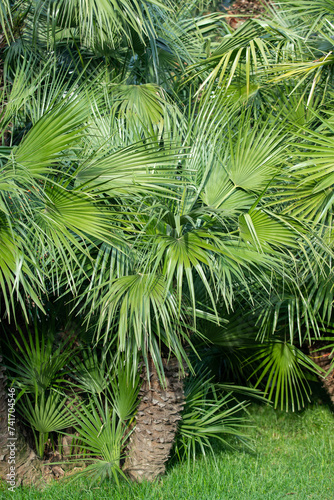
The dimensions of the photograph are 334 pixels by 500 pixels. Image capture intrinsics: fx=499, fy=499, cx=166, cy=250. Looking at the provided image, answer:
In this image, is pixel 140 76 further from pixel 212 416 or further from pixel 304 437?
pixel 304 437

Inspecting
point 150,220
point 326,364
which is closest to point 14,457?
point 150,220

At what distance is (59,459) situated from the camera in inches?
152

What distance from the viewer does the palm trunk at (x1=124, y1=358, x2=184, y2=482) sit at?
3.39 metres

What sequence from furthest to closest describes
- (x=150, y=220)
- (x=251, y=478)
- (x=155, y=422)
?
(x=251, y=478) < (x=155, y=422) < (x=150, y=220)

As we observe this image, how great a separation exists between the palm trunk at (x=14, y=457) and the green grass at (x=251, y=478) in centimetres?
12

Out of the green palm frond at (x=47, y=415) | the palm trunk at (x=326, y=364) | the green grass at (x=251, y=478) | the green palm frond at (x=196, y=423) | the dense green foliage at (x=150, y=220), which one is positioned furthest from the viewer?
the palm trunk at (x=326, y=364)

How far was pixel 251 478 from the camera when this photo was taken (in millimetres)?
3615

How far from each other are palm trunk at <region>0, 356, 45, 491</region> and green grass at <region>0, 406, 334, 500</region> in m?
0.12

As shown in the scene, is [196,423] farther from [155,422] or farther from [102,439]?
[102,439]

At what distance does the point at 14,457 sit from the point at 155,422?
1.00 m

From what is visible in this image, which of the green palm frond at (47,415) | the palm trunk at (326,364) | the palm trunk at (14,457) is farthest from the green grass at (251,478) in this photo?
the palm trunk at (326,364)

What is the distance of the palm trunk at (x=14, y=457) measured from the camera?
338 cm

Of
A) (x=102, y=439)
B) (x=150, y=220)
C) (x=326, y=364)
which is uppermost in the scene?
(x=150, y=220)

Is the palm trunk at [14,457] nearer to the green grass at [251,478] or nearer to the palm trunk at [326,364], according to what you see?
the green grass at [251,478]
